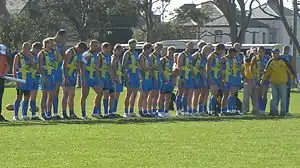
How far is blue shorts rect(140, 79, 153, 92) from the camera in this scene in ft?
80.2

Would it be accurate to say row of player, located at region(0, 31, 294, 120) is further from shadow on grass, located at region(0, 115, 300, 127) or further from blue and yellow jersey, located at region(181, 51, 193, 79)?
shadow on grass, located at region(0, 115, 300, 127)

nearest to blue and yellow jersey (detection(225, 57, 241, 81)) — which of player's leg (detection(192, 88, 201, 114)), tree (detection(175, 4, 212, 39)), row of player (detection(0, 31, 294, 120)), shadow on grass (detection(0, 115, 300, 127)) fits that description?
row of player (detection(0, 31, 294, 120))

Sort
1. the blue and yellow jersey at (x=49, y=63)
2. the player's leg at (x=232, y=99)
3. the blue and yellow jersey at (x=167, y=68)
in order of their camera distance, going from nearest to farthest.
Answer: the blue and yellow jersey at (x=49, y=63) → the blue and yellow jersey at (x=167, y=68) → the player's leg at (x=232, y=99)

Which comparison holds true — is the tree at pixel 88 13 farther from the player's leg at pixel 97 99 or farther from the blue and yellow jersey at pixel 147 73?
the player's leg at pixel 97 99

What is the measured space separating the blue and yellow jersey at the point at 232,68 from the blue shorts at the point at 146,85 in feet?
8.41

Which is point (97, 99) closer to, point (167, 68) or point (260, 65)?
point (167, 68)

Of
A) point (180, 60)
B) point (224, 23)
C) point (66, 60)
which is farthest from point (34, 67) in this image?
point (224, 23)

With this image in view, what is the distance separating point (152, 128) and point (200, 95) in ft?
18.2

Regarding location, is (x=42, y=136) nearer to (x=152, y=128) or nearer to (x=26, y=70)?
(x=152, y=128)

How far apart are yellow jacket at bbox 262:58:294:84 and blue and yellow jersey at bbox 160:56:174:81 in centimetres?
285

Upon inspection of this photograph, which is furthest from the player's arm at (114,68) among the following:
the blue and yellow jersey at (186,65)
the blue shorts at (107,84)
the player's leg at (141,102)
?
the blue and yellow jersey at (186,65)

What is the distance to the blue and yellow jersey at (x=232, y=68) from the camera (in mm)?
25891

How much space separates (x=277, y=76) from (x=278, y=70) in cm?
18

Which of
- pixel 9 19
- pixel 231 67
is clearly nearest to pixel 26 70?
pixel 231 67
